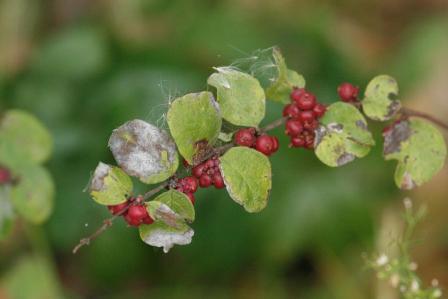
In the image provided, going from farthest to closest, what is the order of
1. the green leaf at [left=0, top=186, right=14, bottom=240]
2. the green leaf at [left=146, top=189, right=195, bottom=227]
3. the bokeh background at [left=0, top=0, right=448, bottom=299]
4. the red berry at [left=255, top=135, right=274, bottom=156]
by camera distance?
the bokeh background at [left=0, top=0, right=448, bottom=299] → the green leaf at [left=0, top=186, right=14, bottom=240] → the red berry at [left=255, top=135, right=274, bottom=156] → the green leaf at [left=146, top=189, right=195, bottom=227]

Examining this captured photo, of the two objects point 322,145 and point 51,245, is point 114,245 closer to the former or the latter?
point 51,245

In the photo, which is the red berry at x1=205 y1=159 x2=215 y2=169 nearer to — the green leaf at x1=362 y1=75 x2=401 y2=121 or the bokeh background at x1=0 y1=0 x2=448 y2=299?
the green leaf at x1=362 y1=75 x2=401 y2=121

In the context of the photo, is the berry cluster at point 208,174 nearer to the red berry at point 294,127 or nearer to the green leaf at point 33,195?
the red berry at point 294,127

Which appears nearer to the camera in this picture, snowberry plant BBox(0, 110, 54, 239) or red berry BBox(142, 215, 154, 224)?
red berry BBox(142, 215, 154, 224)

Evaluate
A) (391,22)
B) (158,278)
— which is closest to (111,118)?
(158,278)

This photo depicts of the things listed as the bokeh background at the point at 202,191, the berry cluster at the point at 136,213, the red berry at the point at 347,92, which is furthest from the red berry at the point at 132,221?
the bokeh background at the point at 202,191

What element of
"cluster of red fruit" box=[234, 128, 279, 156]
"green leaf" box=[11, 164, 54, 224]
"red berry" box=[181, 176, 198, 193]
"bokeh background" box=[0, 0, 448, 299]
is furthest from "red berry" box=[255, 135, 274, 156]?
"bokeh background" box=[0, 0, 448, 299]

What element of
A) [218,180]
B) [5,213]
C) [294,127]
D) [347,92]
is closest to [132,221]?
[218,180]
